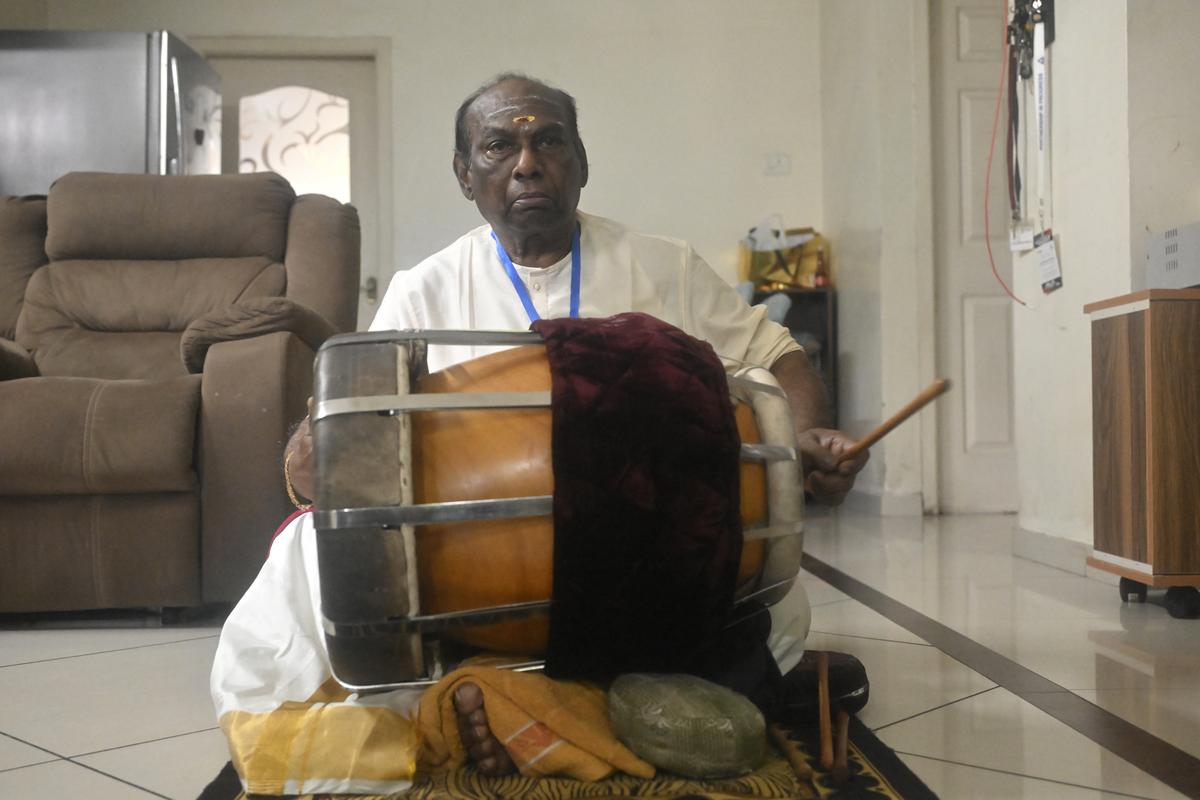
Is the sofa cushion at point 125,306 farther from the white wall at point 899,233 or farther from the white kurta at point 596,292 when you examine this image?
the white wall at point 899,233

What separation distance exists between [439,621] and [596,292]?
2.30ft

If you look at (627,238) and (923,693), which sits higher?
(627,238)

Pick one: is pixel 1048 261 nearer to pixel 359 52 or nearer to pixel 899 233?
pixel 899 233

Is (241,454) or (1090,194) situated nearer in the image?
(241,454)

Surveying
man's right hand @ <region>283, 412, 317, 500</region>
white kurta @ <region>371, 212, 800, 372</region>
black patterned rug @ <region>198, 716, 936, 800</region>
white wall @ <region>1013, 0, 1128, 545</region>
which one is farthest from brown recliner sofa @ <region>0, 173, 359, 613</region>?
white wall @ <region>1013, 0, 1128, 545</region>

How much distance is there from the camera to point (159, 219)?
9.82 ft

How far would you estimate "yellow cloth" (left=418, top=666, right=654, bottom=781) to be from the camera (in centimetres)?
109

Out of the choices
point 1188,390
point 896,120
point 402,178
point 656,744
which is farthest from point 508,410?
point 402,178

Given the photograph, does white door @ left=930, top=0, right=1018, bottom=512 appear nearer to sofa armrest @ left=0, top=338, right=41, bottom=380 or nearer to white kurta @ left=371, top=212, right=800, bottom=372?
white kurta @ left=371, top=212, right=800, bottom=372

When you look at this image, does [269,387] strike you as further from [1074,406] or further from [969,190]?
[969,190]

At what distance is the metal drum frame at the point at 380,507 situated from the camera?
96cm

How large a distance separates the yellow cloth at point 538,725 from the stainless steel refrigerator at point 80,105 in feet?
12.9

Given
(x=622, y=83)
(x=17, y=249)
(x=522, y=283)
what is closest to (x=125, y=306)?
(x=17, y=249)

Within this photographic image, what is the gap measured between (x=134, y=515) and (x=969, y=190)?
3.53 meters
